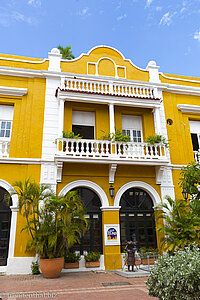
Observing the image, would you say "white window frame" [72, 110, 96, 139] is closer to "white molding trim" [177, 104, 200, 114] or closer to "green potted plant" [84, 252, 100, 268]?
"white molding trim" [177, 104, 200, 114]

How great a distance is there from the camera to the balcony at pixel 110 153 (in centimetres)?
1021

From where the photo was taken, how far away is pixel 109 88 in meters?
11.8

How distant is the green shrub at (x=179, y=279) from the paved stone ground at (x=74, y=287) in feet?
8.06

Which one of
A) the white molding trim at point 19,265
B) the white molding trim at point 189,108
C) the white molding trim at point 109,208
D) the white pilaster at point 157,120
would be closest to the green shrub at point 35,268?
the white molding trim at point 19,265

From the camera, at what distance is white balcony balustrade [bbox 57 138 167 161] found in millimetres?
10281

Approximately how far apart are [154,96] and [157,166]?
358 centimetres

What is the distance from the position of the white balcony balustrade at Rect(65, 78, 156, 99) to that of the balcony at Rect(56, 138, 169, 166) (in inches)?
100

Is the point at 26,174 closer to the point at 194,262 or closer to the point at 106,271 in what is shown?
the point at 106,271

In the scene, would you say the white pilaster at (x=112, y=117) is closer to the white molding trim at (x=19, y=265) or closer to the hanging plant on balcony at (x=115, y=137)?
the hanging plant on balcony at (x=115, y=137)

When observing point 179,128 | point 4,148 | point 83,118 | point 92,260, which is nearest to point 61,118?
point 83,118

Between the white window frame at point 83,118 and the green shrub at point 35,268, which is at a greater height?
the white window frame at point 83,118

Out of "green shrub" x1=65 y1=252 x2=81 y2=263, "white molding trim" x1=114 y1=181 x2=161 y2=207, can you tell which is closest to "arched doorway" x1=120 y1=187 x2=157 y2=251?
"white molding trim" x1=114 y1=181 x2=161 y2=207

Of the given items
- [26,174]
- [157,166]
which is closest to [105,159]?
[157,166]

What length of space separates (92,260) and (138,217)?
9.14 feet
